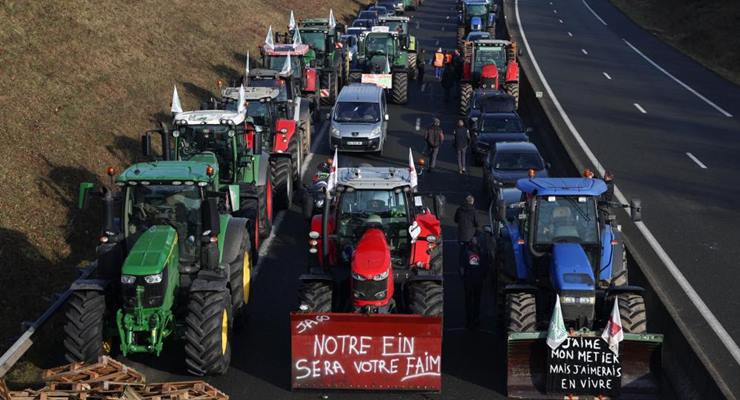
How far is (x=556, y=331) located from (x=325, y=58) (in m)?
25.2

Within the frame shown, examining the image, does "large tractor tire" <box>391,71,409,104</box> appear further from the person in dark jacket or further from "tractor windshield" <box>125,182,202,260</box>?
"tractor windshield" <box>125,182,202,260</box>

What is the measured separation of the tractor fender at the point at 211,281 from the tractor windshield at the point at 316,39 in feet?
76.1

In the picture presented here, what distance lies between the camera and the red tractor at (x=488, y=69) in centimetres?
3581

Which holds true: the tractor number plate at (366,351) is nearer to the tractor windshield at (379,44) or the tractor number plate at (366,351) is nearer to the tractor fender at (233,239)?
the tractor fender at (233,239)

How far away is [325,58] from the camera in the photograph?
124 ft

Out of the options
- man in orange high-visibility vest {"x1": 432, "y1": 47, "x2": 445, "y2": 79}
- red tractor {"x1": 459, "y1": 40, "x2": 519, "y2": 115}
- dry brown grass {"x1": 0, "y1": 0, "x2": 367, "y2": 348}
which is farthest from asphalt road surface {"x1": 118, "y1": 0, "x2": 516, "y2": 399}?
man in orange high-visibility vest {"x1": 432, "y1": 47, "x2": 445, "y2": 79}

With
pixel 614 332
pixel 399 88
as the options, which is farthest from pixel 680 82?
pixel 614 332

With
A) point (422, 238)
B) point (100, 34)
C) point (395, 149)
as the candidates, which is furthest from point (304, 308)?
point (100, 34)

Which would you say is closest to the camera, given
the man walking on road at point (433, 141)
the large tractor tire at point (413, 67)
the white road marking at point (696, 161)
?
the man walking on road at point (433, 141)

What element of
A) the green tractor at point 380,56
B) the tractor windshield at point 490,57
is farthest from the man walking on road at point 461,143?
the green tractor at point 380,56

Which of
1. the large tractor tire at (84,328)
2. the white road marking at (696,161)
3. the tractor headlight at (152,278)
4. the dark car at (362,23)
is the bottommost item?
the white road marking at (696,161)

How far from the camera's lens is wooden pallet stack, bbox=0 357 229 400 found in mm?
12711

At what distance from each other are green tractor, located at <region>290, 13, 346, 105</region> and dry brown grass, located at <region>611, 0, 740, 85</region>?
18.3m

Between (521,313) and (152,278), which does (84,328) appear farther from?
(521,313)
